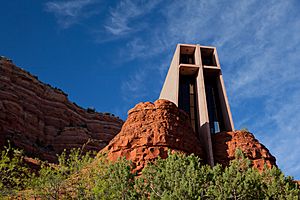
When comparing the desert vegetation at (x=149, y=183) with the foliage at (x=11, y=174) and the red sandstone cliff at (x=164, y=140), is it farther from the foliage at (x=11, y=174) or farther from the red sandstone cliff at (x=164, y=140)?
the red sandstone cliff at (x=164, y=140)

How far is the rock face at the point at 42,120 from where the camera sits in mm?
42188

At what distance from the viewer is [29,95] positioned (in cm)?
4888

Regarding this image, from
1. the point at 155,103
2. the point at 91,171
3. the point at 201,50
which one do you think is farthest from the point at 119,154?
the point at 201,50

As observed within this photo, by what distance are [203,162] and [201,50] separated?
1432 centimetres

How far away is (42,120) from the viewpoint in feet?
160

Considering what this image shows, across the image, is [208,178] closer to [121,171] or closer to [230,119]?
[121,171]

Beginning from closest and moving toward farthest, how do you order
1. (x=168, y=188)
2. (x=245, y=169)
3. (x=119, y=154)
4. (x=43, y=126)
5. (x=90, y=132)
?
1. (x=168, y=188)
2. (x=245, y=169)
3. (x=119, y=154)
4. (x=43, y=126)
5. (x=90, y=132)

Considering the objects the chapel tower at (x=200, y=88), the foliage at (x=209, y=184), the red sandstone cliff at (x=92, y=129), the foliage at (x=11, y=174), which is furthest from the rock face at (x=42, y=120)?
the foliage at (x=209, y=184)

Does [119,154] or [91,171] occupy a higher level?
[119,154]

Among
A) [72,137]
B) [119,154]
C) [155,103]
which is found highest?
[72,137]

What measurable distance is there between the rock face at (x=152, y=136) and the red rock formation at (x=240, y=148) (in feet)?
5.79

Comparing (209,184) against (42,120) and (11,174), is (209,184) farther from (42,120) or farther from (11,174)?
(42,120)

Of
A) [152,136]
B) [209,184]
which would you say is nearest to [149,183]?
[209,184]

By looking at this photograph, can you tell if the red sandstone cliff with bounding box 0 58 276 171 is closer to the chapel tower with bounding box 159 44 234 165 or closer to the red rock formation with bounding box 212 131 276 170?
the red rock formation with bounding box 212 131 276 170
